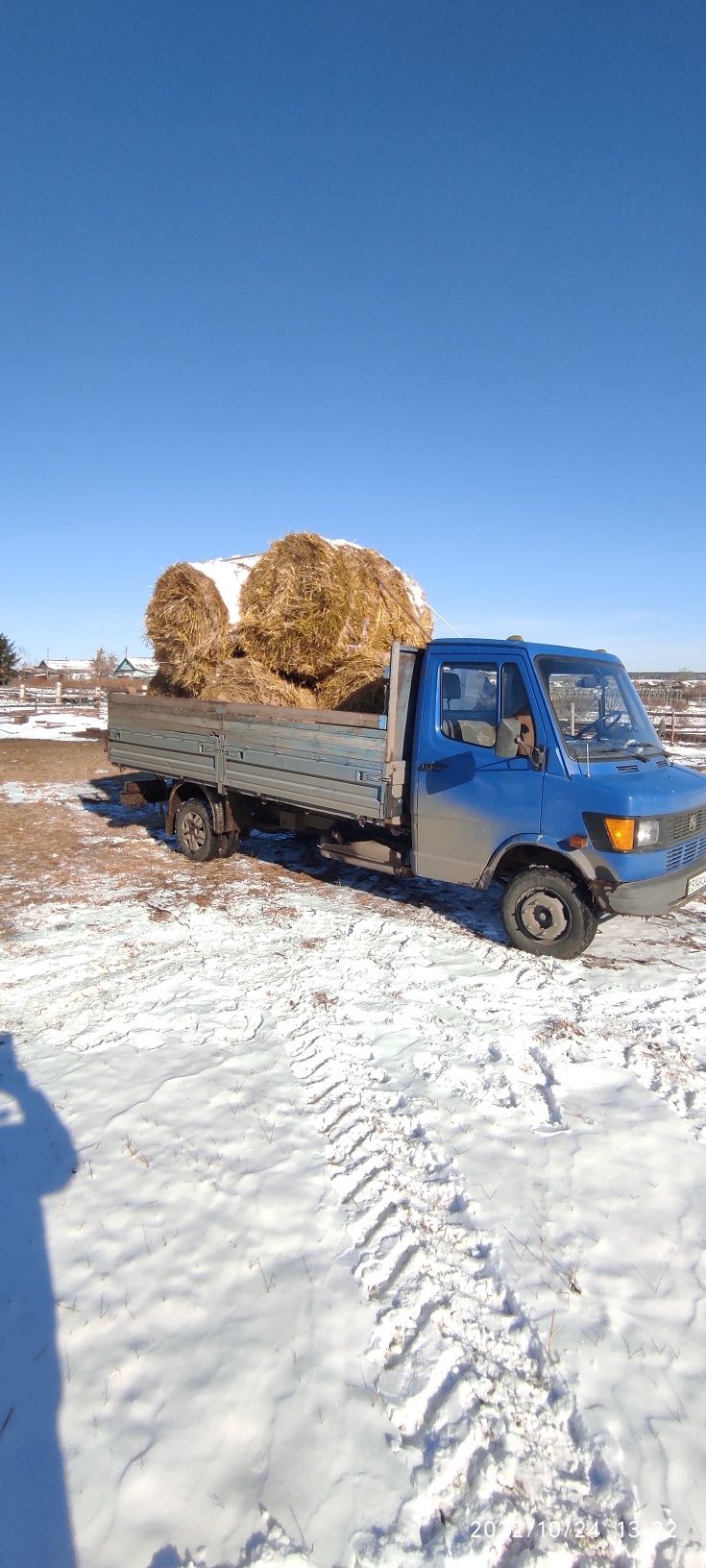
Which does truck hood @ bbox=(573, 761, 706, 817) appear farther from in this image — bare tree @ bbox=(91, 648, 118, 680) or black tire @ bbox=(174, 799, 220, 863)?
bare tree @ bbox=(91, 648, 118, 680)

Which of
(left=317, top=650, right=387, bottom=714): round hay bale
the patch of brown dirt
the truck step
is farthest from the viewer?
the patch of brown dirt

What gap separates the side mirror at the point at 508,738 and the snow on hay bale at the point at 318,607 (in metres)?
2.09

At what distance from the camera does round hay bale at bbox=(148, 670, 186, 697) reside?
295 inches

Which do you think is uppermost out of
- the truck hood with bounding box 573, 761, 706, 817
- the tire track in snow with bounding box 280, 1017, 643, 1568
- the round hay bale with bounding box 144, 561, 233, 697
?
the round hay bale with bounding box 144, 561, 233, 697

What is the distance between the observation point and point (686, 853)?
4.79 meters

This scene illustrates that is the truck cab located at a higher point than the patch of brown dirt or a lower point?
higher

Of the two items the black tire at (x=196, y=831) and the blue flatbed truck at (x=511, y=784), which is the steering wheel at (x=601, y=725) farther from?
the black tire at (x=196, y=831)

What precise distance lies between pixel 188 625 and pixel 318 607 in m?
1.37

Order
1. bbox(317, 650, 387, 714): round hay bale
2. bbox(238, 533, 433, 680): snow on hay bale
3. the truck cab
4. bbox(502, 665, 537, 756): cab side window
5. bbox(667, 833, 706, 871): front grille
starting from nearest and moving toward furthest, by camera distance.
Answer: the truck cab → bbox(667, 833, 706, 871): front grille → bbox(502, 665, 537, 756): cab side window → bbox(317, 650, 387, 714): round hay bale → bbox(238, 533, 433, 680): snow on hay bale

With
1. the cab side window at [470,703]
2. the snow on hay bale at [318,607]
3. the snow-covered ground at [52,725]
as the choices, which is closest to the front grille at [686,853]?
the cab side window at [470,703]

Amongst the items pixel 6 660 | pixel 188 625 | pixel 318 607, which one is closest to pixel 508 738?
pixel 318 607

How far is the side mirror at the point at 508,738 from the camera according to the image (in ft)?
15.0

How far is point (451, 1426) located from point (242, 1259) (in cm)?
82

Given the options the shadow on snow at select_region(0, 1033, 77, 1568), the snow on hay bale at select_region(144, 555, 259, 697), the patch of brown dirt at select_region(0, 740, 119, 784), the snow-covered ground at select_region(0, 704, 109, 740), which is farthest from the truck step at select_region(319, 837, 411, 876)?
the snow-covered ground at select_region(0, 704, 109, 740)
